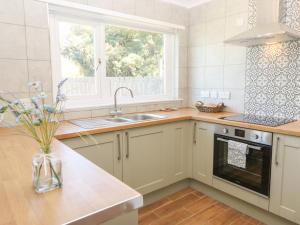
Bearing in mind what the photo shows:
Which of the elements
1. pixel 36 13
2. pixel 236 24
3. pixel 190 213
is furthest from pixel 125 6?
pixel 190 213

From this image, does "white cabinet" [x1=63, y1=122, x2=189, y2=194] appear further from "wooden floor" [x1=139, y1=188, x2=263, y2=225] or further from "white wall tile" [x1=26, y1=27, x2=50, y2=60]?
"white wall tile" [x1=26, y1=27, x2=50, y2=60]

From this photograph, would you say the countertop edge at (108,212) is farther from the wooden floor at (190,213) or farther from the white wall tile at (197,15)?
the white wall tile at (197,15)

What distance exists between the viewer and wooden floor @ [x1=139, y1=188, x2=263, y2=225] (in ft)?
6.67

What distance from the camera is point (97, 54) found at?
2.48m

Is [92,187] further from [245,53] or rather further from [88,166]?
[245,53]

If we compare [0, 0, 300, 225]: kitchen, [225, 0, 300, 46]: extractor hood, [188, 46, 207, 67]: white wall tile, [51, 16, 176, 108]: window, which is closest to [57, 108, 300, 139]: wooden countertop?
[0, 0, 300, 225]: kitchen

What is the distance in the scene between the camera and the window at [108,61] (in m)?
2.30

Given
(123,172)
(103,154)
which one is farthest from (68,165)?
(123,172)

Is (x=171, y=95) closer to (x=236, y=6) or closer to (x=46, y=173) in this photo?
(x=236, y=6)

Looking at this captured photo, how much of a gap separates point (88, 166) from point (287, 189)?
163 cm

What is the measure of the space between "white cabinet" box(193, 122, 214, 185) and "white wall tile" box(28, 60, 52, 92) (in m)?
1.55

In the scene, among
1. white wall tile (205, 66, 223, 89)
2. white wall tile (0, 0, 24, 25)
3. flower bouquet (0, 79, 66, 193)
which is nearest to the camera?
flower bouquet (0, 79, 66, 193)

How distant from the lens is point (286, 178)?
1783mm

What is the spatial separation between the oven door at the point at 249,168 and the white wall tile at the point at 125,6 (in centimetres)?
170
